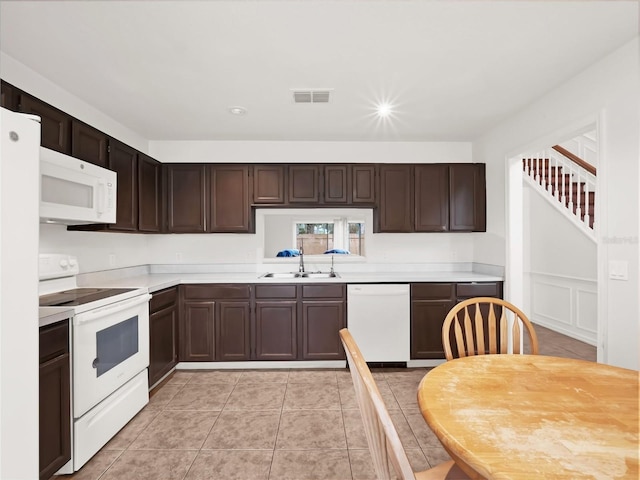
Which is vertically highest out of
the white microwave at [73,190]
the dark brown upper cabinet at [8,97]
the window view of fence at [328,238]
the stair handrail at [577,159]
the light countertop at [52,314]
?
the stair handrail at [577,159]

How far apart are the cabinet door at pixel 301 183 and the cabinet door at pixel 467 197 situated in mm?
1546

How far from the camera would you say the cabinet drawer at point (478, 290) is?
3273 millimetres

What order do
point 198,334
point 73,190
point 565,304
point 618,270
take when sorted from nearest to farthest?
point 618,270, point 73,190, point 198,334, point 565,304

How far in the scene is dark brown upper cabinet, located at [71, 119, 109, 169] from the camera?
2.24 metres

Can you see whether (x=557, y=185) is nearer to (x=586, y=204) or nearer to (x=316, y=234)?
(x=586, y=204)

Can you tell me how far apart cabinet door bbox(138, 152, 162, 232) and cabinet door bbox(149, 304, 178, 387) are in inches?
34.3

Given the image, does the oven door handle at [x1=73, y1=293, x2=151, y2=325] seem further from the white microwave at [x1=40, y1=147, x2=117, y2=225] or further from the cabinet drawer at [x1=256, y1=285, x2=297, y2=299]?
the cabinet drawer at [x1=256, y1=285, x2=297, y2=299]

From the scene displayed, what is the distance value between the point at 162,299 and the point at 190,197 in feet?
3.91

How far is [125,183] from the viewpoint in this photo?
287cm

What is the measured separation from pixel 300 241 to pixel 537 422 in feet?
10.5

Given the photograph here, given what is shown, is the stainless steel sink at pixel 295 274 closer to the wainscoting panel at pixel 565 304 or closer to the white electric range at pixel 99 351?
the white electric range at pixel 99 351

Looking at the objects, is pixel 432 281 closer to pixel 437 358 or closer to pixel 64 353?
pixel 437 358

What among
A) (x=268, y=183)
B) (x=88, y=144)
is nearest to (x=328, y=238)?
(x=268, y=183)

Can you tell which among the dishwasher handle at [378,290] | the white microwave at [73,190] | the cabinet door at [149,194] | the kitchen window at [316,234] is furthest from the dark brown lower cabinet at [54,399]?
the kitchen window at [316,234]
